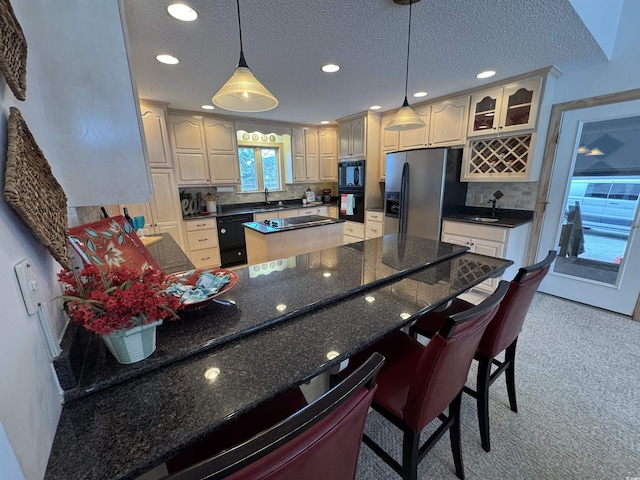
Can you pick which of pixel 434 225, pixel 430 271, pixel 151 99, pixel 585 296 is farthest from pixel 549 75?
pixel 151 99

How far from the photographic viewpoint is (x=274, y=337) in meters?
0.92

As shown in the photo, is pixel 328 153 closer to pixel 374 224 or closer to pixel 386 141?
pixel 386 141

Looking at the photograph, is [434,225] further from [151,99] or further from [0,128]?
[151,99]

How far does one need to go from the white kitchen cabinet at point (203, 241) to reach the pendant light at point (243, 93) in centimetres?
281

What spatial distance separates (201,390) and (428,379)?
714 millimetres

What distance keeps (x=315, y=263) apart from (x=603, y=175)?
3222mm

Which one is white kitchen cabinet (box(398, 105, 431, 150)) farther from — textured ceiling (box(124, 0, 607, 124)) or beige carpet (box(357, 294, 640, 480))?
beige carpet (box(357, 294, 640, 480))

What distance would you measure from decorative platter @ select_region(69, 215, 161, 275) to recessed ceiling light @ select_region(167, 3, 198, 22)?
1274 mm

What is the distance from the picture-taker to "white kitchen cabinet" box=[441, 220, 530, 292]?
9.56ft

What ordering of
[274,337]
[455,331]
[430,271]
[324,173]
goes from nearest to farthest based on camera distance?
[455,331], [274,337], [430,271], [324,173]

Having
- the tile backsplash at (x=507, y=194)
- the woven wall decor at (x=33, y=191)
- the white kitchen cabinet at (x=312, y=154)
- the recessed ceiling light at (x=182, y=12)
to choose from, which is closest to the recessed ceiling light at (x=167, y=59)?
the recessed ceiling light at (x=182, y=12)

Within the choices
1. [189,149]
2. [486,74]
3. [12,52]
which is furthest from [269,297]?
[189,149]

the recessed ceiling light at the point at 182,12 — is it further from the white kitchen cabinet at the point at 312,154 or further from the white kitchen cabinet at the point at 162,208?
the white kitchen cabinet at the point at 312,154

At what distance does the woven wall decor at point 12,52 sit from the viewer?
0.59 m
